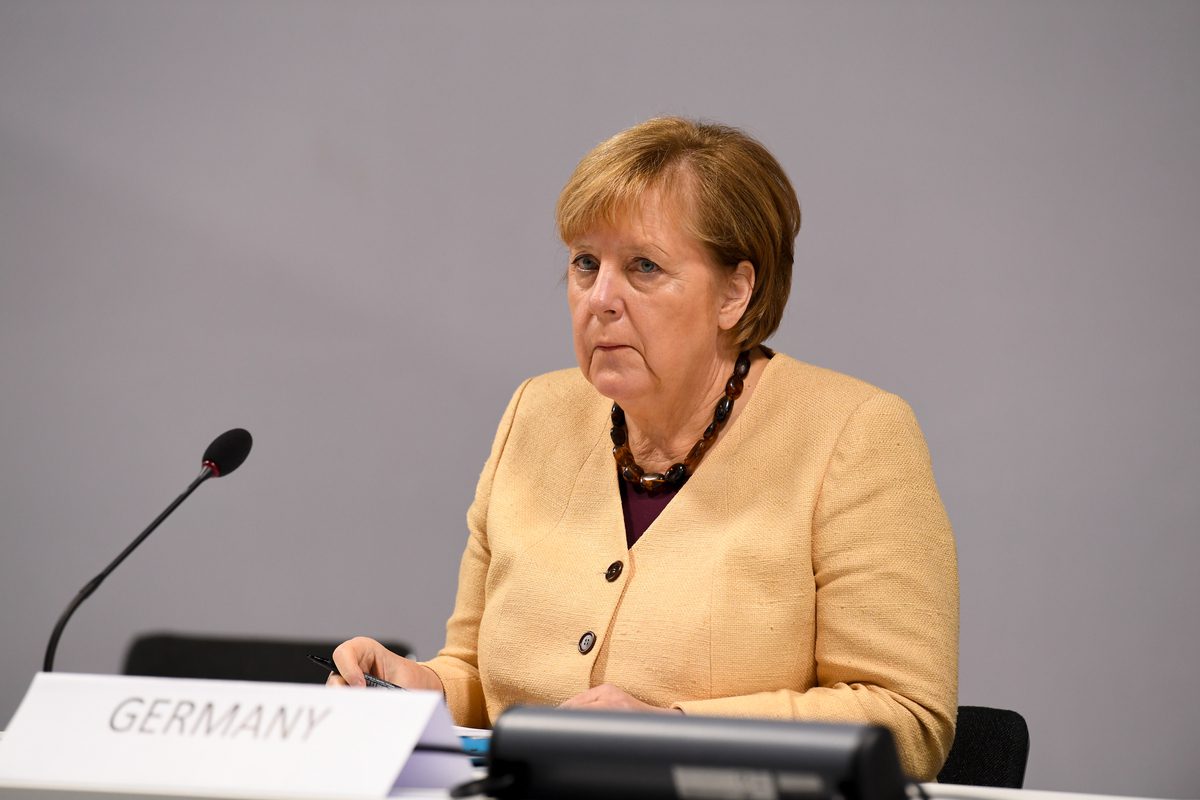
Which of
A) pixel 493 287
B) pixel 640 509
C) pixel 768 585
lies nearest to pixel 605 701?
pixel 768 585

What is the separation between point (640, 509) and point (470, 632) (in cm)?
34

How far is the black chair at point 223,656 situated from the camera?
9.67 ft

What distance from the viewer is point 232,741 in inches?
39.7

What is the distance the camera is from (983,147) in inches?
108

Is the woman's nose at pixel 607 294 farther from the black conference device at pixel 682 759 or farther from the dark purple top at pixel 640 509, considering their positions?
the black conference device at pixel 682 759

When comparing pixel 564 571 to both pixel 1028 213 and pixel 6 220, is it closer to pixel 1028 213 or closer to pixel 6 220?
pixel 1028 213

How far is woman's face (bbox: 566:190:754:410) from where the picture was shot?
5.74 feet

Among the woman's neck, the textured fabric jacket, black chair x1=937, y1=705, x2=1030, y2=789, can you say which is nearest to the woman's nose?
the woman's neck

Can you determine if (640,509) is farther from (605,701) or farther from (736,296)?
(605,701)

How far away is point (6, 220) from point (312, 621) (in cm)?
124

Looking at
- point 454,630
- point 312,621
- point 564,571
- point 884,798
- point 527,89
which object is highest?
point 527,89

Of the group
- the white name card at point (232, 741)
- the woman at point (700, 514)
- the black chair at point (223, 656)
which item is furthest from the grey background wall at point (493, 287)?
the white name card at point (232, 741)

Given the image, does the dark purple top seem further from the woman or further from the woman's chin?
the woman's chin

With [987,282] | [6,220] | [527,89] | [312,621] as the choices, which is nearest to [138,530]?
[312,621]
